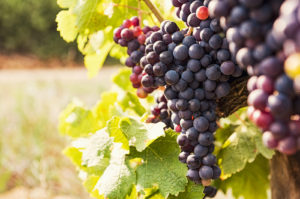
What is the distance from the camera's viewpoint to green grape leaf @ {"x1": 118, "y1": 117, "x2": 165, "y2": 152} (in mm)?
896

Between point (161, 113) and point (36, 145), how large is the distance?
2.87m

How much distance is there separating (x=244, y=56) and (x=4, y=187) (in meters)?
3.41

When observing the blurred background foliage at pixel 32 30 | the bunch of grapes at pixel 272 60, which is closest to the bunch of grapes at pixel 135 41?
the bunch of grapes at pixel 272 60

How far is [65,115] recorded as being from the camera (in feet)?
4.84

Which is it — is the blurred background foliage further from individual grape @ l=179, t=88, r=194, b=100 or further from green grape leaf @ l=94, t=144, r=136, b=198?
individual grape @ l=179, t=88, r=194, b=100

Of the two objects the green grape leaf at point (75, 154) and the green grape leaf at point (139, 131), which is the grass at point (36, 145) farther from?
the green grape leaf at point (139, 131)

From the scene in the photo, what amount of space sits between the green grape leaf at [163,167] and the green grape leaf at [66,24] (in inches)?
17.7

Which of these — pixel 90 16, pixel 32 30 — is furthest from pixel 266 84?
pixel 32 30

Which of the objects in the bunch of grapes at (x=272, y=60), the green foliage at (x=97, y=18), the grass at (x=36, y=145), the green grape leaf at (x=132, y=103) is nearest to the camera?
the bunch of grapes at (x=272, y=60)

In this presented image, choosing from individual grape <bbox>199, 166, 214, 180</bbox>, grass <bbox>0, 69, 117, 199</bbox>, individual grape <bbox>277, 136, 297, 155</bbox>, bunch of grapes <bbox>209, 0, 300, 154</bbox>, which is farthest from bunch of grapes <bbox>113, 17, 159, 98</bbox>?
grass <bbox>0, 69, 117, 199</bbox>

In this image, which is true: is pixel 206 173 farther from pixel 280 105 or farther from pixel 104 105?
pixel 104 105

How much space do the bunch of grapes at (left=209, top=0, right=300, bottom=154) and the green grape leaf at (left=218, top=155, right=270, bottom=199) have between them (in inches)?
32.6

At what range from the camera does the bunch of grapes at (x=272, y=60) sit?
0.48 metres

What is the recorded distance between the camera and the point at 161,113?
3.26 feet
